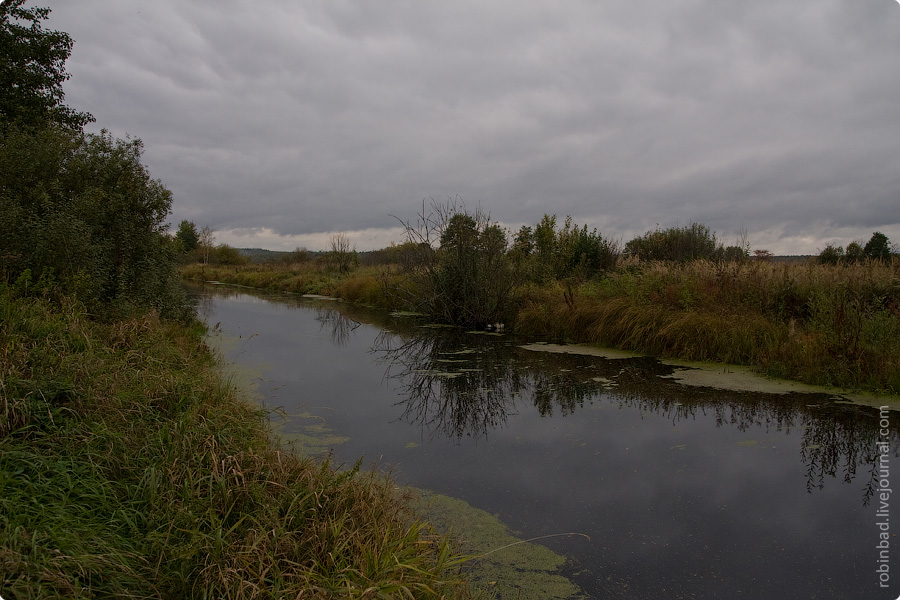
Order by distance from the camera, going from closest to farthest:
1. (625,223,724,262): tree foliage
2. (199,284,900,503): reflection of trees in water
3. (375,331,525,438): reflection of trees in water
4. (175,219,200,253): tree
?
(199,284,900,503): reflection of trees in water
(375,331,525,438): reflection of trees in water
(625,223,724,262): tree foliage
(175,219,200,253): tree

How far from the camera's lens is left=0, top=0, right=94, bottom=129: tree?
41.0ft

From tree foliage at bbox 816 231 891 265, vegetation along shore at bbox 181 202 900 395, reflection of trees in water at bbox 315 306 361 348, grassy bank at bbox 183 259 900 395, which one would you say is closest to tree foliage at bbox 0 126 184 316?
reflection of trees in water at bbox 315 306 361 348

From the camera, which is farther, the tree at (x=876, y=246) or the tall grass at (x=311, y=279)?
the tall grass at (x=311, y=279)

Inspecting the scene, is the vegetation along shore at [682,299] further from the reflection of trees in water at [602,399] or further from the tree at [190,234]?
the tree at [190,234]

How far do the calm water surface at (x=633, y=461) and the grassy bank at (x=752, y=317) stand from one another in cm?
87

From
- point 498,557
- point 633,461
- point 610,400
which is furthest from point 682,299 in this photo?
point 498,557

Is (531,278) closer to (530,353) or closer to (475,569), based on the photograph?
(530,353)

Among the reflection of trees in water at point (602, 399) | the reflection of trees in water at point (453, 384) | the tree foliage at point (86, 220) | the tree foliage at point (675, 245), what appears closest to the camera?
the reflection of trees in water at point (602, 399)

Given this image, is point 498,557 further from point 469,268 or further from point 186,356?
point 469,268

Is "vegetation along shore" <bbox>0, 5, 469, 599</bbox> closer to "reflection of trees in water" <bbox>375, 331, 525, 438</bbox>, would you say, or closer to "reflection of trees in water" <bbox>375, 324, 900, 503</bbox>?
"reflection of trees in water" <bbox>375, 331, 525, 438</bbox>

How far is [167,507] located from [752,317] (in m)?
8.97

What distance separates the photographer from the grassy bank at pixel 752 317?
274 inches

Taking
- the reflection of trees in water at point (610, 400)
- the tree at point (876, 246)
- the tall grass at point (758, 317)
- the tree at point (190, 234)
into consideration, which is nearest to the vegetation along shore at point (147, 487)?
the reflection of trees in water at point (610, 400)

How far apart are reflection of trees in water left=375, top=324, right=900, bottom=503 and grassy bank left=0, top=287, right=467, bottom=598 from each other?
256 centimetres
